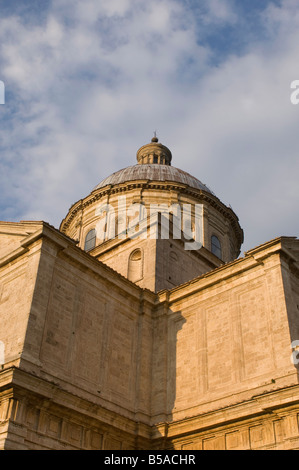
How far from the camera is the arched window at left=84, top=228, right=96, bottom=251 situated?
30898mm

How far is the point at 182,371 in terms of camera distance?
64.7 ft

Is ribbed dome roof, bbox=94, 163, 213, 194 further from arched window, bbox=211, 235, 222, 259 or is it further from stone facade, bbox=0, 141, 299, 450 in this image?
stone facade, bbox=0, 141, 299, 450

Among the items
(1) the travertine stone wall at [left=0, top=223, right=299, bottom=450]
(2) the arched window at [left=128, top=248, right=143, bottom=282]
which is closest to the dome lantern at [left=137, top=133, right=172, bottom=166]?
→ (2) the arched window at [left=128, top=248, right=143, bottom=282]

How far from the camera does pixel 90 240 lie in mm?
31438

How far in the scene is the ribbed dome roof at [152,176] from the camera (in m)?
33.6

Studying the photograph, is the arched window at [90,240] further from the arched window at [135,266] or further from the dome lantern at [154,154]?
the dome lantern at [154,154]

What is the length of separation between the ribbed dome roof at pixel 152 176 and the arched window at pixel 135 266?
26.9 feet

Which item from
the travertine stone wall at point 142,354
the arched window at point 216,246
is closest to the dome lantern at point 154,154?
the arched window at point 216,246

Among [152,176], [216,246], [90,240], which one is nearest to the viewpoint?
[90,240]

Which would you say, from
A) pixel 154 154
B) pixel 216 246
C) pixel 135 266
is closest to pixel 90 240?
pixel 135 266

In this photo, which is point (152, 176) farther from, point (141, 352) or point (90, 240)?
point (141, 352)

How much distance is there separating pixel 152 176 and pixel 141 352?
1547cm
